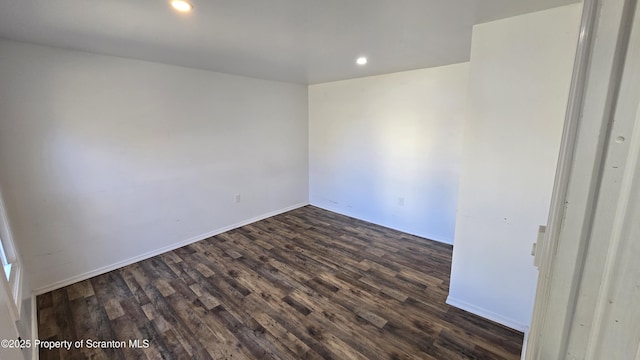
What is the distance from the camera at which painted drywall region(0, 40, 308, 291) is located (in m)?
2.21

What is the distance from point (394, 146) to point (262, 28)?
7.97ft

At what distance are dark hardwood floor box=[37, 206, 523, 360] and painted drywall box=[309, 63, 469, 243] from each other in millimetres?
643

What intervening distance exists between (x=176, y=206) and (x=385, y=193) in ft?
9.63

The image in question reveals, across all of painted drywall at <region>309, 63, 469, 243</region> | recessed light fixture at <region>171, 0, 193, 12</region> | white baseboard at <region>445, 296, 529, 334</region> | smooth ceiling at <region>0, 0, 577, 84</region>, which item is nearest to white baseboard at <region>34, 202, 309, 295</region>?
painted drywall at <region>309, 63, 469, 243</region>

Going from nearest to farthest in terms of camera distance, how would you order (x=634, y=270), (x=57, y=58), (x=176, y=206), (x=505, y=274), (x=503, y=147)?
1. (x=634, y=270)
2. (x=503, y=147)
3. (x=505, y=274)
4. (x=57, y=58)
5. (x=176, y=206)

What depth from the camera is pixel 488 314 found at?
2.12 m

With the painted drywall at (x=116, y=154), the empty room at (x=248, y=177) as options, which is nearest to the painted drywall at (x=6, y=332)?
the empty room at (x=248, y=177)

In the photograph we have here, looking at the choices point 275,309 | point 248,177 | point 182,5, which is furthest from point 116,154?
point 275,309

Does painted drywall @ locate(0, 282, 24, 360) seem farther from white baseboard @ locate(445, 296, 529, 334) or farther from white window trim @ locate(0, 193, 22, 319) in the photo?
white baseboard @ locate(445, 296, 529, 334)

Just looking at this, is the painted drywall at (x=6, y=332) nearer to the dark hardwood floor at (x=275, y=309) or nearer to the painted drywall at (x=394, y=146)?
the dark hardwood floor at (x=275, y=309)

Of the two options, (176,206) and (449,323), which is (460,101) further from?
(176,206)

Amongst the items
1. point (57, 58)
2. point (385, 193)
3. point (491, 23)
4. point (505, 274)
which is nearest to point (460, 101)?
point (491, 23)

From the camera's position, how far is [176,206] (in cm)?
325

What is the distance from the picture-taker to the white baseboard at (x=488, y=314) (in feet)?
6.56
